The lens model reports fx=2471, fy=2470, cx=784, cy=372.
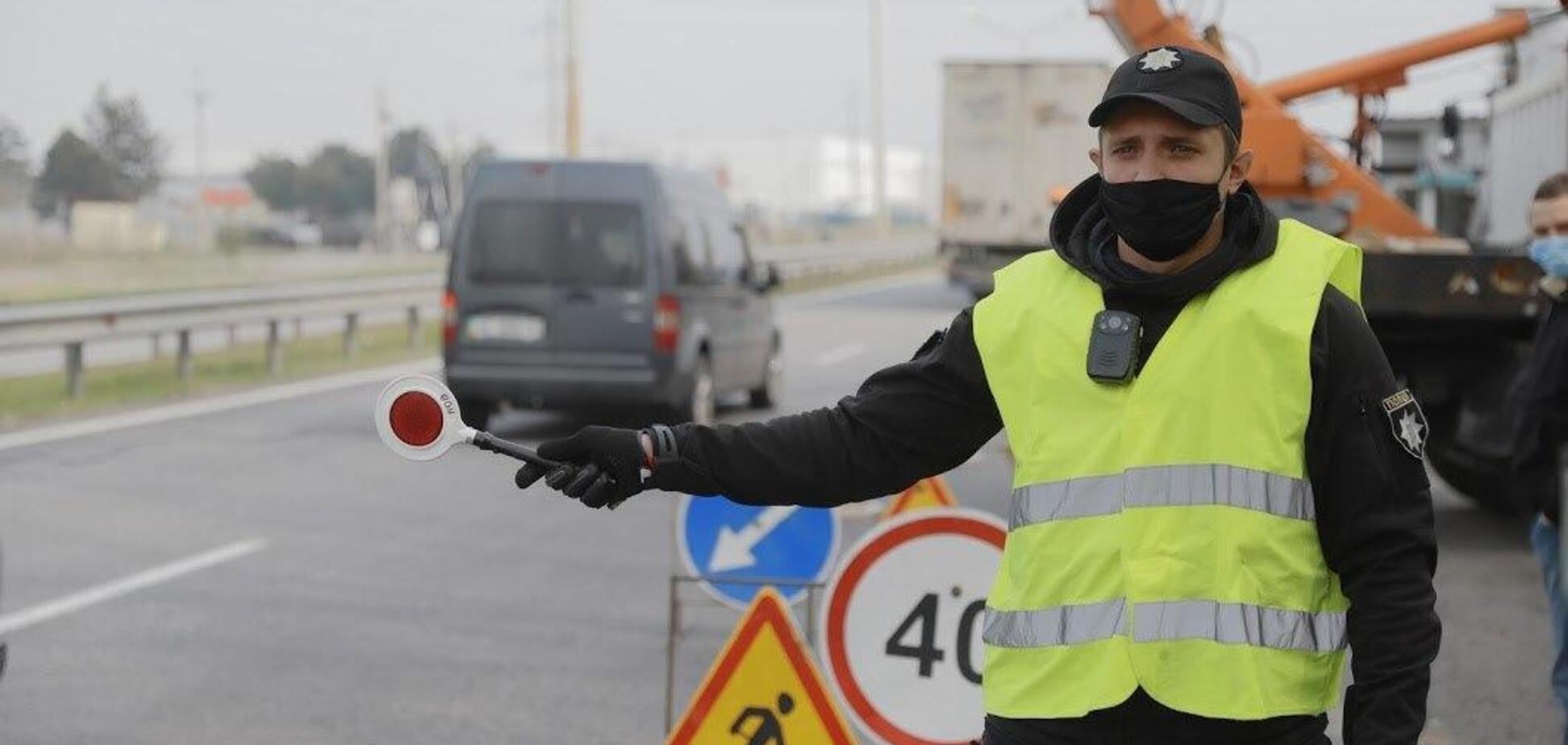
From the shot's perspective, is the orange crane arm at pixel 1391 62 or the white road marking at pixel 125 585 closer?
the white road marking at pixel 125 585

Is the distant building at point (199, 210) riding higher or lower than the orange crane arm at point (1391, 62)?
lower

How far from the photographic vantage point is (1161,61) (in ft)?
11.1

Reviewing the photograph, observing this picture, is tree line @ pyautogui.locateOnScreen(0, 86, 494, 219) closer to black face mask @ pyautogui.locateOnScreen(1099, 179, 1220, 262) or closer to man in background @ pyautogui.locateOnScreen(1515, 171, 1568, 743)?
man in background @ pyautogui.locateOnScreen(1515, 171, 1568, 743)

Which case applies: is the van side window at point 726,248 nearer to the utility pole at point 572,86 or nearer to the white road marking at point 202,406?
the white road marking at point 202,406

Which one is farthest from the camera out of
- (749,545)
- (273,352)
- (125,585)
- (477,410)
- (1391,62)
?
(273,352)

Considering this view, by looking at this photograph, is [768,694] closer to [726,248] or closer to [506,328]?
[506,328]

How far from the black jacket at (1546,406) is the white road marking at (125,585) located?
5.77 metres

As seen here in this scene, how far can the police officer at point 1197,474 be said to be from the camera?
325 cm

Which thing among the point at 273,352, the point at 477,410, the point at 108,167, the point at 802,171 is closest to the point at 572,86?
the point at 108,167

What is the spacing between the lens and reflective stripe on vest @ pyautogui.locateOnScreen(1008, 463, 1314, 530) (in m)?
3.25

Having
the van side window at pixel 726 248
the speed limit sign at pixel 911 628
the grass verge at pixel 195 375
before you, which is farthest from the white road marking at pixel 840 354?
the speed limit sign at pixel 911 628

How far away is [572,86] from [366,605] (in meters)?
37.5

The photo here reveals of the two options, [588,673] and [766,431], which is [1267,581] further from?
[588,673]

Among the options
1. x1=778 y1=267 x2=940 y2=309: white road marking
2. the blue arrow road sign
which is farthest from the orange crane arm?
x1=778 y1=267 x2=940 y2=309: white road marking
